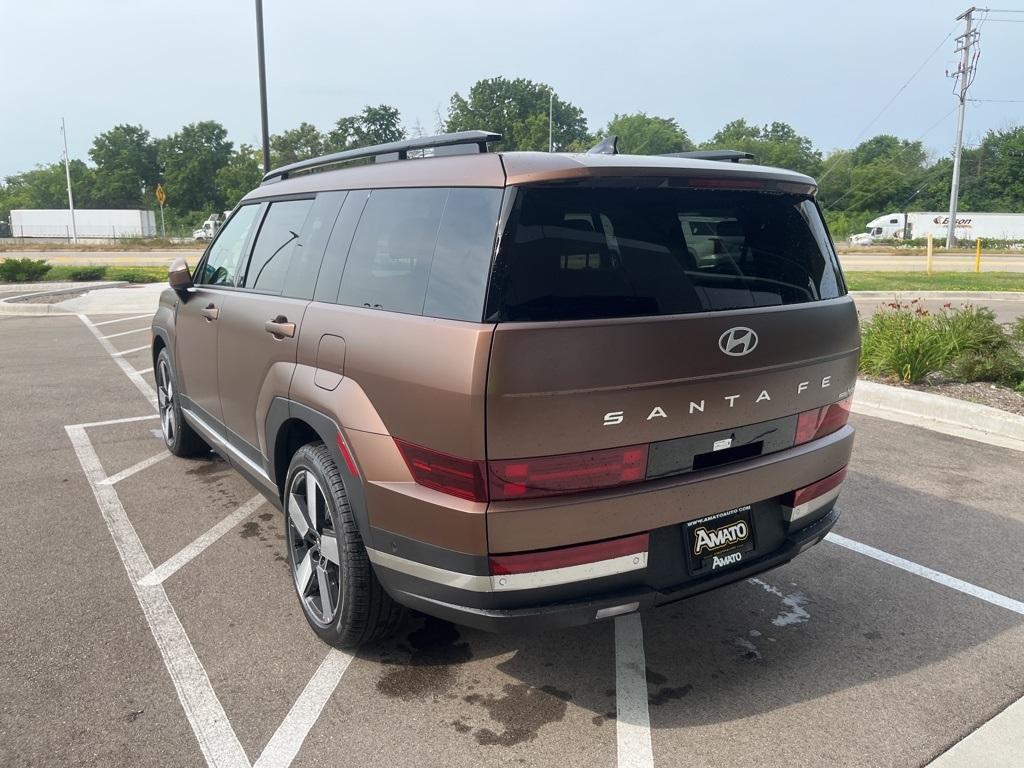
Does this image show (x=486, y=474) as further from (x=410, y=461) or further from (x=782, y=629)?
(x=782, y=629)

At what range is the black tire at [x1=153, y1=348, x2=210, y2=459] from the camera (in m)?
5.54

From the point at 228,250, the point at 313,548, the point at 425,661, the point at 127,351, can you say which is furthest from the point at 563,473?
the point at 127,351

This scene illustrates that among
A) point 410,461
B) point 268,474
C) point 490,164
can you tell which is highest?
point 490,164

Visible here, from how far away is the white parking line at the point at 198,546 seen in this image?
389 centimetres

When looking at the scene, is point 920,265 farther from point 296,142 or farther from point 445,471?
point 296,142

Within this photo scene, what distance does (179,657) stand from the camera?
3145 mm

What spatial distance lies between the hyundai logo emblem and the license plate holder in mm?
579

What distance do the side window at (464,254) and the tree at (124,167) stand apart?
9545cm

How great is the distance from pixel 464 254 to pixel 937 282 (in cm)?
2087

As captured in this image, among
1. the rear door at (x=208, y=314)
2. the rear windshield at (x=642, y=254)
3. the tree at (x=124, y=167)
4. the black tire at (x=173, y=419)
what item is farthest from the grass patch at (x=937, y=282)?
the tree at (x=124, y=167)

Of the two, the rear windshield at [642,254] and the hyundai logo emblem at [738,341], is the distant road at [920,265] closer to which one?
the rear windshield at [642,254]

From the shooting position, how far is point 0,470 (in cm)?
554

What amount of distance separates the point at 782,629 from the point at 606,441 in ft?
5.22

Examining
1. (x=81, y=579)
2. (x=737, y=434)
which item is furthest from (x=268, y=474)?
(x=737, y=434)
